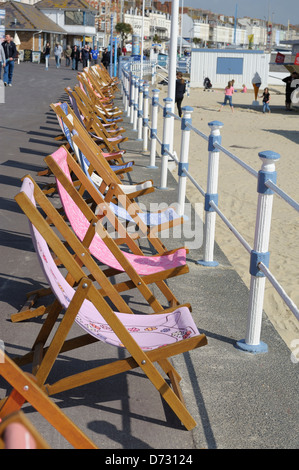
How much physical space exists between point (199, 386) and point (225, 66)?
4843cm

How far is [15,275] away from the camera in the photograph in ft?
16.5

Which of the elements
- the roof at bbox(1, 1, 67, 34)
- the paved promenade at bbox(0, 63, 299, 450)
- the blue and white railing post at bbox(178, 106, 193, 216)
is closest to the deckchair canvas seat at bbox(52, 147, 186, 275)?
the paved promenade at bbox(0, 63, 299, 450)

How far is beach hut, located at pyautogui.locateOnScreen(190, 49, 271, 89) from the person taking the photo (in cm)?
4875

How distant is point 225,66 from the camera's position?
4969cm

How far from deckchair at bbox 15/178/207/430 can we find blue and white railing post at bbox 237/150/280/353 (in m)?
0.56

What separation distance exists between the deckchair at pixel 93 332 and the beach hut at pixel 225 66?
4666 cm

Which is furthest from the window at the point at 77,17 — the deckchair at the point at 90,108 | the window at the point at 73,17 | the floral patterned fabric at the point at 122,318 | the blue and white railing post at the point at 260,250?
the floral patterned fabric at the point at 122,318

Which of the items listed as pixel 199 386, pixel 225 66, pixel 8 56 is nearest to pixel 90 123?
pixel 199 386

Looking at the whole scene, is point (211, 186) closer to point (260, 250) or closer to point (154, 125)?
point (260, 250)

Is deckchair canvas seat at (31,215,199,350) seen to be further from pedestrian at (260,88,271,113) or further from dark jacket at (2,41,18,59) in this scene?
pedestrian at (260,88,271,113)

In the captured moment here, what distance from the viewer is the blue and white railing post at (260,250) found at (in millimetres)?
3596

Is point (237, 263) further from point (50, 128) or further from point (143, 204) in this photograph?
point (50, 128)

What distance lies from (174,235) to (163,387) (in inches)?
137
